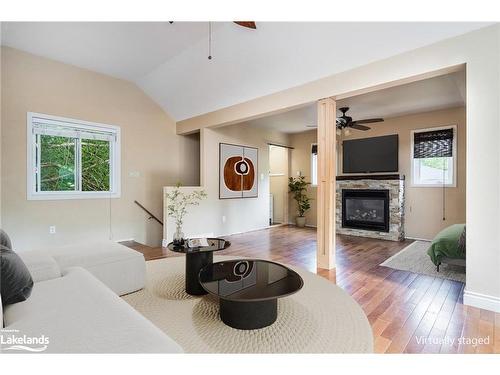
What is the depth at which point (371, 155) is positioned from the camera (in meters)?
5.66

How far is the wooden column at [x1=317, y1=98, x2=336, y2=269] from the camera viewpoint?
3393 millimetres

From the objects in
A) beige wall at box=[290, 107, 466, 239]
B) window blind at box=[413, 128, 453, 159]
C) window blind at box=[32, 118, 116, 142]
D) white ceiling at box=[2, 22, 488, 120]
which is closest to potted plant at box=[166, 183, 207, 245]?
window blind at box=[32, 118, 116, 142]

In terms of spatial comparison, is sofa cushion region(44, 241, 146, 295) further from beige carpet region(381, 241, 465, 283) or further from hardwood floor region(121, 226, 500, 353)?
beige carpet region(381, 241, 465, 283)

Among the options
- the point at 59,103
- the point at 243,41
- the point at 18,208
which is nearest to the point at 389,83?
the point at 243,41

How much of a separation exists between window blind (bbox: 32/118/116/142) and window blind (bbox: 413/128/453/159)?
5.82 m

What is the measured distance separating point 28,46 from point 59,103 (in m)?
0.80

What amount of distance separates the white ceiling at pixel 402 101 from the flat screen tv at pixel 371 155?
1.81ft

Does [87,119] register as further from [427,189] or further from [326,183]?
[427,189]

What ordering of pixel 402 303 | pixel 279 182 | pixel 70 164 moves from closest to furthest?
pixel 402 303, pixel 70 164, pixel 279 182

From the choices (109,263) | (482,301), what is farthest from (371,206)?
(109,263)

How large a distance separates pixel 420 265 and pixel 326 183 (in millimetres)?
1683
